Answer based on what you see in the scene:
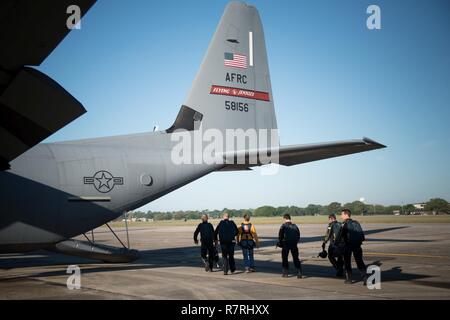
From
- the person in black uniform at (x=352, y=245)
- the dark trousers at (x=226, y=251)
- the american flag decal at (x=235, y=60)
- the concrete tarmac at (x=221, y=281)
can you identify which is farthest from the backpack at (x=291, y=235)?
the american flag decal at (x=235, y=60)

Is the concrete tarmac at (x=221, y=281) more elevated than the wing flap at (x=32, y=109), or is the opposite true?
the wing flap at (x=32, y=109)

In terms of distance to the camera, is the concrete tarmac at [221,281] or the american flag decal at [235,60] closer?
the concrete tarmac at [221,281]

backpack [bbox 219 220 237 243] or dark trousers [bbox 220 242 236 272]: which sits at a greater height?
backpack [bbox 219 220 237 243]

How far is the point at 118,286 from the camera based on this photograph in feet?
34.0

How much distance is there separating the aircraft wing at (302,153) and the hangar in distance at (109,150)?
31mm

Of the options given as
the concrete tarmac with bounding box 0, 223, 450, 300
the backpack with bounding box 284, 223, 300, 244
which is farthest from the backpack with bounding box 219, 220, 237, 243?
the backpack with bounding box 284, 223, 300, 244

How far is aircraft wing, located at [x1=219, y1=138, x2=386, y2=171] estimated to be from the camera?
11888 millimetres

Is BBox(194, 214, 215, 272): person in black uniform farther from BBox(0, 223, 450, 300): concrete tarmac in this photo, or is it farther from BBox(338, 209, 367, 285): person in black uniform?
BBox(338, 209, 367, 285): person in black uniform

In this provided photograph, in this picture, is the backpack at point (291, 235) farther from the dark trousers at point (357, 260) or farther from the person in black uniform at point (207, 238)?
the person in black uniform at point (207, 238)

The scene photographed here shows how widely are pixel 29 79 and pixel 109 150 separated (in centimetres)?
624

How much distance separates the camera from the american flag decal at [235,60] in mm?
15321

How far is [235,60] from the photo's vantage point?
15508 millimetres

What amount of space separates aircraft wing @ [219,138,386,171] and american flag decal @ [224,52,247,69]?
340cm

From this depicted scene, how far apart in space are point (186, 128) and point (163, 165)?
1744 mm
